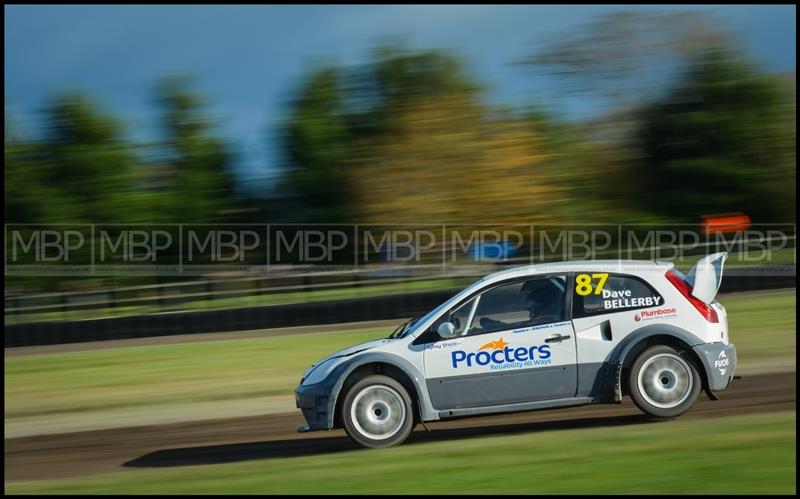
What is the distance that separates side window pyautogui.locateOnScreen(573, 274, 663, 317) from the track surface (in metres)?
1.10

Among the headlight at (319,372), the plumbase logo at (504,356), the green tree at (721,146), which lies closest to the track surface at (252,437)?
the headlight at (319,372)

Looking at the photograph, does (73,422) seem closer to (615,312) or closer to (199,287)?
(615,312)

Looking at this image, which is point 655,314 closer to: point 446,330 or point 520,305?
point 520,305

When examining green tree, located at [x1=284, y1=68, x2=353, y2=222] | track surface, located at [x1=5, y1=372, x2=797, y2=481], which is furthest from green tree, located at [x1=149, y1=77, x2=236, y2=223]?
track surface, located at [x1=5, y1=372, x2=797, y2=481]

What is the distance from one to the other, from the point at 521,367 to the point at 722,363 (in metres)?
1.83

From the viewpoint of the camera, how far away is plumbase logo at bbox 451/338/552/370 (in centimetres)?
861

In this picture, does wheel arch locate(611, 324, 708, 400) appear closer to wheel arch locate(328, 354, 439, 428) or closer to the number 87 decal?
the number 87 decal

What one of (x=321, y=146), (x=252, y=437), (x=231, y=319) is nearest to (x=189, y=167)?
(x=321, y=146)

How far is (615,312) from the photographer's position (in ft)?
28.8

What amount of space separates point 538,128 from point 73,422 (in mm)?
28614

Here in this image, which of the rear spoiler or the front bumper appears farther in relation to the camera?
the rear spoiler

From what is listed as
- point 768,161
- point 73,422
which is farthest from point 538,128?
point 73,422

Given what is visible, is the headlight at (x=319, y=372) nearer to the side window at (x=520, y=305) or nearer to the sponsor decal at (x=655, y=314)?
the side window at (x=520, y=305)

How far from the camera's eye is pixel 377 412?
865cm
